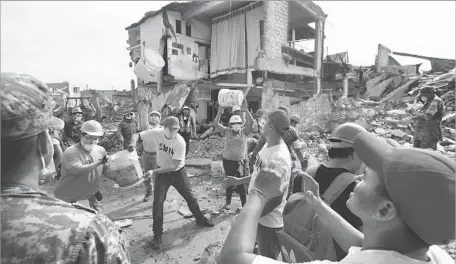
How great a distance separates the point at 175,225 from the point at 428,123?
5.15 m

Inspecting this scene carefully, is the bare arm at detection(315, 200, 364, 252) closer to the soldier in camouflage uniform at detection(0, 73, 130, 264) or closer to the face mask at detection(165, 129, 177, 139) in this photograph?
the soldier in camouflage uniform at detection(0, 73, 130, 264)

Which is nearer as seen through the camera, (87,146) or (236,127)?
(87,146)

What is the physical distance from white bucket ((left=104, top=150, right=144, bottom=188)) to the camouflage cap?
94.0 inches

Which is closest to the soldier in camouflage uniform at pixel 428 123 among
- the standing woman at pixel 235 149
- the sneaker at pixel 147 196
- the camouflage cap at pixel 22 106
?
the standing woman at pixel 235 149

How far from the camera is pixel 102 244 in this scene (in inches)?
41.4

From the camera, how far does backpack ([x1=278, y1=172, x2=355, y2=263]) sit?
5.70ft

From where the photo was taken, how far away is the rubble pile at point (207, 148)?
32.9 feet

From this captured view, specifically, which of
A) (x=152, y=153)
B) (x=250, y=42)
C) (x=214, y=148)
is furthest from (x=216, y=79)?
(x=152, y=153)

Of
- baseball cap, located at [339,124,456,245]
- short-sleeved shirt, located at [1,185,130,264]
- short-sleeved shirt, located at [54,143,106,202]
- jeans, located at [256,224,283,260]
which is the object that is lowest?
jeans, located at [256,224,283,260]

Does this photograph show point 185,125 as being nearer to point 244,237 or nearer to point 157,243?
point 157,243

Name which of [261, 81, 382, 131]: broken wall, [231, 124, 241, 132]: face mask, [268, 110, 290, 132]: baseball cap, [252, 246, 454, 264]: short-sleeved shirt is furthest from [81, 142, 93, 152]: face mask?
[261, 81, 382, 131]: broken wall

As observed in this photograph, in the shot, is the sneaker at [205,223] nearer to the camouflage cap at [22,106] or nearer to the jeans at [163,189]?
the jeans at [163,189]

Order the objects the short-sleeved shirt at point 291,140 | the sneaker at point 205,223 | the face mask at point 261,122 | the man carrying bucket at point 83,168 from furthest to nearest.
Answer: the face mask at point 261,122 < the short-sleeved shirt at point 291,140 < the sneaker at point 205,223 < the man carrying bucket at point 83,168

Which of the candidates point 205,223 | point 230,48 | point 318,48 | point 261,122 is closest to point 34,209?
point 205,223
